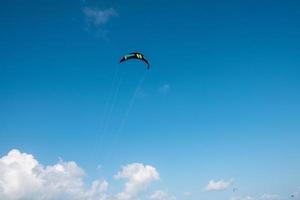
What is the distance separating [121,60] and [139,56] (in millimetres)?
3541

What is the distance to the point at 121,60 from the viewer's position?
171ft

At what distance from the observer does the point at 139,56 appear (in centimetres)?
5319
